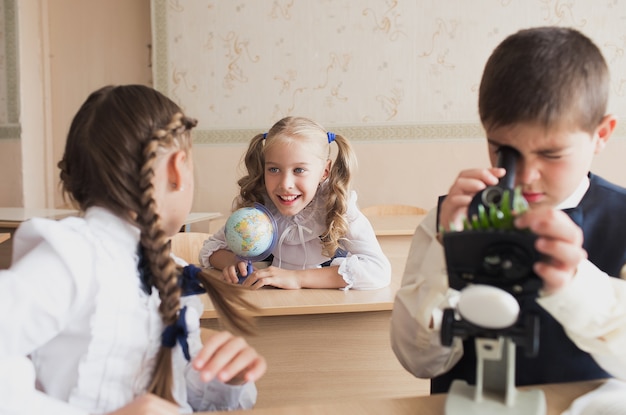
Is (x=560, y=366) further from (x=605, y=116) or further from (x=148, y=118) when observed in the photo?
(x=148, y=118)

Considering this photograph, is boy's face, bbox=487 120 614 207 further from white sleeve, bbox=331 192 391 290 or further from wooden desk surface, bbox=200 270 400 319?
white sleeve, bbox=331 192 391 290

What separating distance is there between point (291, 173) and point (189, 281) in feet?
3.53

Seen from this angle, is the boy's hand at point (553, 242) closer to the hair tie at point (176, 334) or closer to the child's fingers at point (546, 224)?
the child's fingers at point (546, 224)

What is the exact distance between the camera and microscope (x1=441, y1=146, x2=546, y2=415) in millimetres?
676

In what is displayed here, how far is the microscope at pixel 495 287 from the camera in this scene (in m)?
0.68

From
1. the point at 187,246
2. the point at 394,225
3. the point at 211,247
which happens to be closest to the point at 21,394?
the point at 211,247

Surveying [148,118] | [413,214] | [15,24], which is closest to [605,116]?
[148,118]

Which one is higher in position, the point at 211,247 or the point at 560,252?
the point at 560,252

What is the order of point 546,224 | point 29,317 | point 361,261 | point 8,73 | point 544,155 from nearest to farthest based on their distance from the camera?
point 546,224 → point 29,317 → point 544,155 → point 361,261 → point 8,73

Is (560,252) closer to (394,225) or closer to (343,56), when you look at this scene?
(394,225)

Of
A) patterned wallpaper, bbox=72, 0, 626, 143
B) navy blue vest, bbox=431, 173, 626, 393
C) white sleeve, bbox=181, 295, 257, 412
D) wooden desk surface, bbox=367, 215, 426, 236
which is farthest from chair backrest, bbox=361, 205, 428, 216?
white sleeve, bbox=181, 295, 257, 412

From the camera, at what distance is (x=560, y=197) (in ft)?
3.44

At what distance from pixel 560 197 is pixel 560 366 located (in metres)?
0.33

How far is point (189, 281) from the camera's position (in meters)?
1.06
